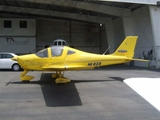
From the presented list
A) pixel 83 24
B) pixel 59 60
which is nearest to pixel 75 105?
pixel 59 60

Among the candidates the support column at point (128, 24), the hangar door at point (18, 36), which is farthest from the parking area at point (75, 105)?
the hangar door at point (18, 36)

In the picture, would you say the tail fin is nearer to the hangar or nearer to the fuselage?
the fuselage

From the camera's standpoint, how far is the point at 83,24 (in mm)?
46219

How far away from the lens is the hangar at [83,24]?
91.4 ft

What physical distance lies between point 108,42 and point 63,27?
1097 cm

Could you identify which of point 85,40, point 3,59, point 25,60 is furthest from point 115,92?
point 85,40

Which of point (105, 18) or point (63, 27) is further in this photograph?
point (63, 27)

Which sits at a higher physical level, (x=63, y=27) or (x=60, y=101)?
(x=63, y=27)

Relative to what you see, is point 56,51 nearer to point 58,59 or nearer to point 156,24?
point 58,59

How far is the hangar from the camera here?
27.9 meters

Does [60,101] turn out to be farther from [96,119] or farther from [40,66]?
[40,66]

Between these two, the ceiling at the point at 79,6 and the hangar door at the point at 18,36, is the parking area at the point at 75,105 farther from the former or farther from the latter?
the hangar door at the point at 18,36

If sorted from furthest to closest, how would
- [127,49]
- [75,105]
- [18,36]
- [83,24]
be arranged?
[83,24] → [18,36] → [127,49] → [75,105]

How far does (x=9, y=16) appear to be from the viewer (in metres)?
44.2
